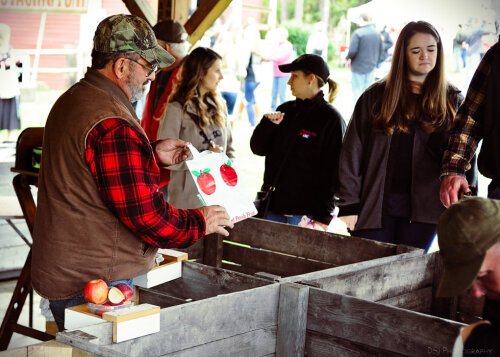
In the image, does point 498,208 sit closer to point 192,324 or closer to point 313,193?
point 192,324

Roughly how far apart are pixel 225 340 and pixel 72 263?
1.92 feet

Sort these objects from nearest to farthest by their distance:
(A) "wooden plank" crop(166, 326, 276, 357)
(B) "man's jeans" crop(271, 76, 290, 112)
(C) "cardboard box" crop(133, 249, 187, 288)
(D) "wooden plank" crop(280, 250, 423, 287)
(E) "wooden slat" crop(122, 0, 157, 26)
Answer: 1. (A) "wooden plank" crop(166, 326, 276, 357)
2. (D) "wooden plank" crop(280, 250, 423, 287)
3. (C) "cardboard box" crop(133, 249, 187, 288)
4. (E) "wooden slat" crop(122, 0, 157, 26)
5. (B) "man's jeans" crop(271, 76, 290, 112)

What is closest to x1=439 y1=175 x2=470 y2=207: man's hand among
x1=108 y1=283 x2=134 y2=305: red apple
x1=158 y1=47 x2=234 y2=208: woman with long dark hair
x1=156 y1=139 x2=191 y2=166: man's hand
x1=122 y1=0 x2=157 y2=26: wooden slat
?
x1=156 y1=139 x2=191 y2=166: man's hand

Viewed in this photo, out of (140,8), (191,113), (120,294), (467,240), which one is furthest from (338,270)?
(140,8)

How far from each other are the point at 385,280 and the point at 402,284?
154 mm

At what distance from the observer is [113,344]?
2.24m

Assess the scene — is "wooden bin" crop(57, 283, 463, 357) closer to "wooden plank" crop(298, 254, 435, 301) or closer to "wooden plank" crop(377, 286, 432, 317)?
"wooden plank" crop(298, 254, 435, 301)

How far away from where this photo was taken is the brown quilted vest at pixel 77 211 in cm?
244

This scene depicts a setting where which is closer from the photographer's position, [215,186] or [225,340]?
[225,340]

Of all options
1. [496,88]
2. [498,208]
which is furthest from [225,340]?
[496,88]

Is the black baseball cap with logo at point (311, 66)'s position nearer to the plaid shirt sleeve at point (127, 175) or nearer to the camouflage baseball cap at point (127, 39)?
the camouflage baseball cap at point (127, 39)

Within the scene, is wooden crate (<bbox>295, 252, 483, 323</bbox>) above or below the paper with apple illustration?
below

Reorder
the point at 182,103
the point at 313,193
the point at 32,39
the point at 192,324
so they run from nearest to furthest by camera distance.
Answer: the point at 192,324, the point at 313,193, the point at 182,103, the point at 32,39

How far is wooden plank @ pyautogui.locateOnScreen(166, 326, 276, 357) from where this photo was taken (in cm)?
251
